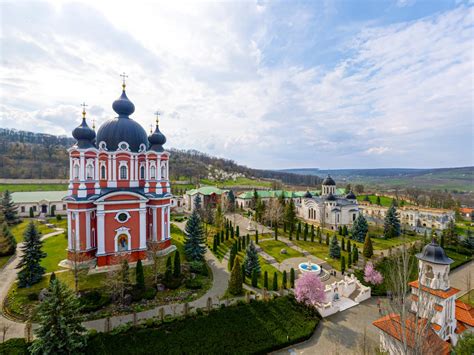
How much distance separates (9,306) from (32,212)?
102ft

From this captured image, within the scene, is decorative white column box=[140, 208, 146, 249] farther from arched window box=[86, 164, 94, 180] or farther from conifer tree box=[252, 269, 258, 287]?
conifer tree box=[252, 269, 258, 287]

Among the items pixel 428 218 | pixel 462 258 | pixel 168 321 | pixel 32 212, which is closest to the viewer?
pixel 168 321

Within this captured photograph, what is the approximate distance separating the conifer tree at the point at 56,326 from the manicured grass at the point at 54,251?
11595mm

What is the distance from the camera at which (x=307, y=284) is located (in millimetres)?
16062

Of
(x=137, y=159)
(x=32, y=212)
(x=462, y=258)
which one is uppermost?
(x=137, y=159)

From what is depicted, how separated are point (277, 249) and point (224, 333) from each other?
16.9 meters

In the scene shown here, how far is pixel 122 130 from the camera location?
2280cm

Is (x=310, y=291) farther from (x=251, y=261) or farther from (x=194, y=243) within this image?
(x=194, y=243)

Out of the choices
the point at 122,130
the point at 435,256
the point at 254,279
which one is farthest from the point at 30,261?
the point at 435,256

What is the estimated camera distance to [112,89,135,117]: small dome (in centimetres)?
2352

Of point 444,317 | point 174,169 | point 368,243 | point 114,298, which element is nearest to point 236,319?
point 114,298

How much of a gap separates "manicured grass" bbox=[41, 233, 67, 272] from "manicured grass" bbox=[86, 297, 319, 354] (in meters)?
12.3

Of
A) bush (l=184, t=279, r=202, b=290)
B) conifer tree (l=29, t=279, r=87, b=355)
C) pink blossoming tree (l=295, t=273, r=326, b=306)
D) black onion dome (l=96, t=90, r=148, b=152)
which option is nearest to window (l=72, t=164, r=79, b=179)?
black onion dome (l=96, t=90, r=148, b=152)

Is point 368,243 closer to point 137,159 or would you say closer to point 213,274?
point 213,274
